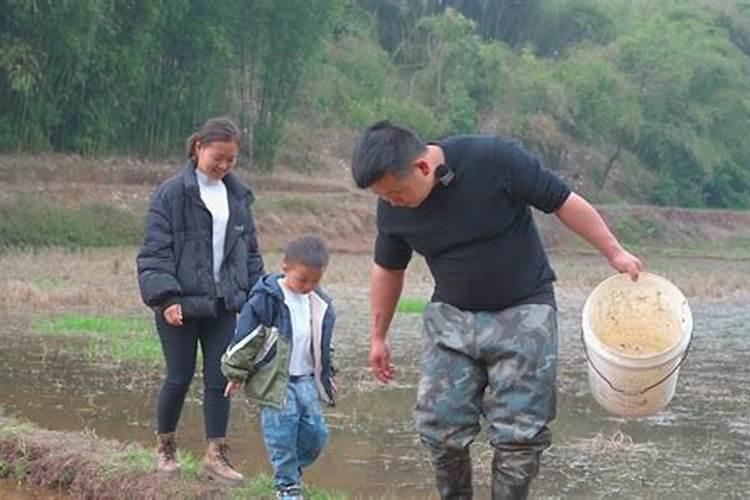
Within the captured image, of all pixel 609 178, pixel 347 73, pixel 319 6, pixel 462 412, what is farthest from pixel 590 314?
pixel 609 178

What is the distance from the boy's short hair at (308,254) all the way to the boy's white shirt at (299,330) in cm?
14

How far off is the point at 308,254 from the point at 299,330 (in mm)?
283

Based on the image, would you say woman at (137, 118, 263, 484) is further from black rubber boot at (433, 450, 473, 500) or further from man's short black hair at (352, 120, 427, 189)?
man's short black hair at (352, 120, 427, 189)

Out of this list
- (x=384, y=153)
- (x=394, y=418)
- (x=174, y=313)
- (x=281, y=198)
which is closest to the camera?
(x=384, y=153)

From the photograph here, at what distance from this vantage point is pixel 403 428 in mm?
6840

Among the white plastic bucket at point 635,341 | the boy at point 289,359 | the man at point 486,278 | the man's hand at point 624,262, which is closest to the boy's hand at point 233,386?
the boy at point 289,359

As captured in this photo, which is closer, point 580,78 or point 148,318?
point 148,318

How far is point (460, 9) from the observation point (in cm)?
4550

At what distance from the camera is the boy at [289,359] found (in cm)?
443

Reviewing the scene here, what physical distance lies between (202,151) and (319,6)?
2106cm

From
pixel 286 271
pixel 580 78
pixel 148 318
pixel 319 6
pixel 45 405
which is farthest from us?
pixel 580 78

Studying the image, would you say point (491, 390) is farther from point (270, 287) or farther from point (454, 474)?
point (270, 287)

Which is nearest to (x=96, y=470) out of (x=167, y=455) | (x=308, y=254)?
(x=167, y=455)

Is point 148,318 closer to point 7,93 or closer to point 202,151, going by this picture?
point 202,151
